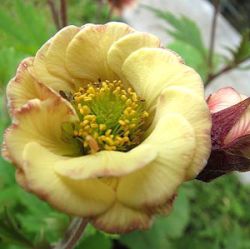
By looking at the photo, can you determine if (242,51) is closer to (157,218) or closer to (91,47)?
(157,218)

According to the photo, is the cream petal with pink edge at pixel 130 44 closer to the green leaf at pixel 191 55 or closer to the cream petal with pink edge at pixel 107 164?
the cream petal with pink edge at pixel 107 164

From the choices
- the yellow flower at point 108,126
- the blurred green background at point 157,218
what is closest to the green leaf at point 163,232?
the blurred green background at point 157,218

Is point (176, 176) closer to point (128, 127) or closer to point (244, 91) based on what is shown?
point (128, 127)

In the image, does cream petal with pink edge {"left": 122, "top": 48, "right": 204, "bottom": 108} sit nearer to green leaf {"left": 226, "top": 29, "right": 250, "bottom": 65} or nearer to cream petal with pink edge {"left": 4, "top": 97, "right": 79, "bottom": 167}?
cream petal with pink edge {"left": 4, "top": 97, "right": 79, "bottom": 167}

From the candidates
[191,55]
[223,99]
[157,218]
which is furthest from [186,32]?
[223,99]

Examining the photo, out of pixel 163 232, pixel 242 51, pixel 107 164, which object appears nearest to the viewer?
pixel 107 164

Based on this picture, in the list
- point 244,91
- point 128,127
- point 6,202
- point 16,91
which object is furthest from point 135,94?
point 244,91

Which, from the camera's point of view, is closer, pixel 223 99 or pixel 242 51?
pixel 223 99

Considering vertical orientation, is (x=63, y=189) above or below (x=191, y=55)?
above
